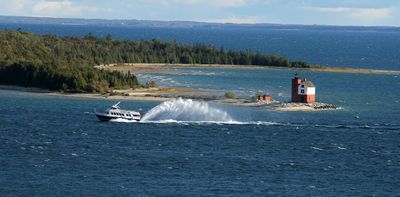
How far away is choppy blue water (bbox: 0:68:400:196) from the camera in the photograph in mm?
62875

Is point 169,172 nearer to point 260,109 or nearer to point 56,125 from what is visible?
point 56,125

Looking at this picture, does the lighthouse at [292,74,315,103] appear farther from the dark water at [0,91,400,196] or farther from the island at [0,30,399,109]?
the dark water at [0,91,400,196]

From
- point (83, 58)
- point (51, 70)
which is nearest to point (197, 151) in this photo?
point (51, 70)

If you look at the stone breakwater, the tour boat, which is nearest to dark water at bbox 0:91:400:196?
the tour boat

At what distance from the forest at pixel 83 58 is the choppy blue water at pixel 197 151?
7984 millimetres

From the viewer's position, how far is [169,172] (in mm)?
66938

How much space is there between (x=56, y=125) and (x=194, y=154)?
18.6m

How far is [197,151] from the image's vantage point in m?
76.4

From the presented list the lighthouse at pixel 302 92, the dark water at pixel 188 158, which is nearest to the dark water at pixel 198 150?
the dark water at pixel 188 158

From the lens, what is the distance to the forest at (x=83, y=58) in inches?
4931

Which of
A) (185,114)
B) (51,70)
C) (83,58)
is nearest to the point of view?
(185,114)

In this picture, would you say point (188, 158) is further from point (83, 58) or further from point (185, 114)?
point (83, 58)

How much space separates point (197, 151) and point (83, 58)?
278ft

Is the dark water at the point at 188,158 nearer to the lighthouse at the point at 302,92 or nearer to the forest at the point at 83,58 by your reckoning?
the lighthouse at the point at 302,92
